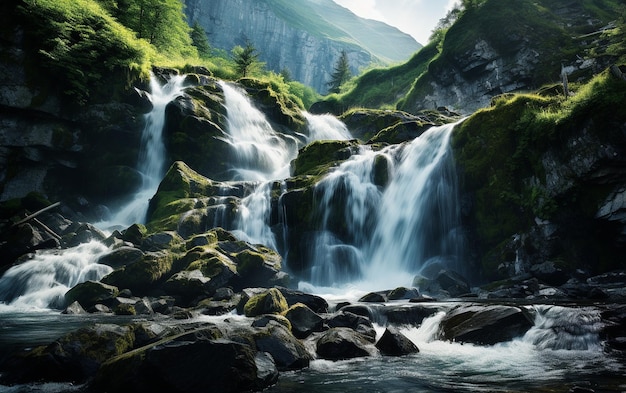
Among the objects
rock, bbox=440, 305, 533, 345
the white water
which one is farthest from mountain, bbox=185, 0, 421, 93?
rock, bbox=440, 305, 533, 345

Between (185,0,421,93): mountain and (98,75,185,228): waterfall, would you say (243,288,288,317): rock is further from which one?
(185,0,421,93): mountain

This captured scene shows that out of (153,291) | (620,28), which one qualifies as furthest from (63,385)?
(620,28)

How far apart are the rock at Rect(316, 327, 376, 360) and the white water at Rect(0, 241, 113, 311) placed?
12.0 metres

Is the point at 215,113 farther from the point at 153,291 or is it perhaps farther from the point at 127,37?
the point at 153,291

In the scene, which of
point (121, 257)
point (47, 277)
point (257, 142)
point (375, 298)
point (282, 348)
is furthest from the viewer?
point (257, 142)

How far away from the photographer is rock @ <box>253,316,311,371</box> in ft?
24.4

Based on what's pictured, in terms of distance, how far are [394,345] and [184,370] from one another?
4.55 m

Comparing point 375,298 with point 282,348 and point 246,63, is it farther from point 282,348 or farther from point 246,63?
point 246,63

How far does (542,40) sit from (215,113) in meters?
35.3

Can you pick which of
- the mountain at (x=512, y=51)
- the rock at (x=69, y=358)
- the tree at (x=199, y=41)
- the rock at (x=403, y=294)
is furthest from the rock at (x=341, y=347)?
the tree at (x=199, y=41)

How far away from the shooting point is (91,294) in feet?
49.1

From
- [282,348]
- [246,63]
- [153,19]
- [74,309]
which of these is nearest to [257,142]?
[153,19]

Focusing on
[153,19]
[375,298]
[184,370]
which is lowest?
[375,298]

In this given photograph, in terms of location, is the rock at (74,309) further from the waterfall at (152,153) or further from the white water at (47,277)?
the waterfall at (152,153)
